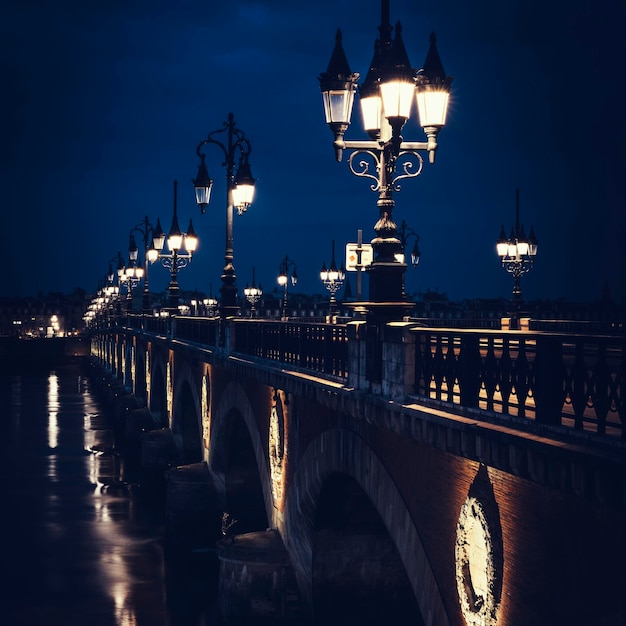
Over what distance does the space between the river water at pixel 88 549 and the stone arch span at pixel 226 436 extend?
98.4 inches

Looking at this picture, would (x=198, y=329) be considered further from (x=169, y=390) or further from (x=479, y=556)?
(x=479, y=556)

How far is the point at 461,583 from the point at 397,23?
6.35m

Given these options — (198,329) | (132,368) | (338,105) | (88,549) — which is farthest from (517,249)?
(132,368)

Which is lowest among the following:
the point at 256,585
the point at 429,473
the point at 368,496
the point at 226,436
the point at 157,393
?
the point at 256,585

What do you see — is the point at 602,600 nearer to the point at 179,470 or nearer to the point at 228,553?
the point at 228,553

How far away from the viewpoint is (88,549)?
30.4 metres

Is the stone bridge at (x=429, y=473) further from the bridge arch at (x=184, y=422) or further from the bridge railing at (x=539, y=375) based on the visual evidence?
the bridge arch at (x=184, y=422)

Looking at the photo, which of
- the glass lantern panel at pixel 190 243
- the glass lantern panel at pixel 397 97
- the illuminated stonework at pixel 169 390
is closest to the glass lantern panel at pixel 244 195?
the glass lantern panel at pixel 190 243

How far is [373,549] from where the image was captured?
59.6ft

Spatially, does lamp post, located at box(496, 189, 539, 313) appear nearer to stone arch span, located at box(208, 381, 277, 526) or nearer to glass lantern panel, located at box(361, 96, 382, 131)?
stone arch span, located at box(208, 381, 277, 526)

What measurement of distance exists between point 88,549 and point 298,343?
15.5 meters

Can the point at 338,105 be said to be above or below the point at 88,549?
above

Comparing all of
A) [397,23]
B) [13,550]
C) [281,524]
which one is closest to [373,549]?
[281,524]

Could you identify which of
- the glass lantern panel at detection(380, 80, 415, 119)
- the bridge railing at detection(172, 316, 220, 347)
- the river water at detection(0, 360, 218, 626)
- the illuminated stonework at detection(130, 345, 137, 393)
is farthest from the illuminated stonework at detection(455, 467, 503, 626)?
the illuminated stonework at detection(130, 345, 137, 393)
